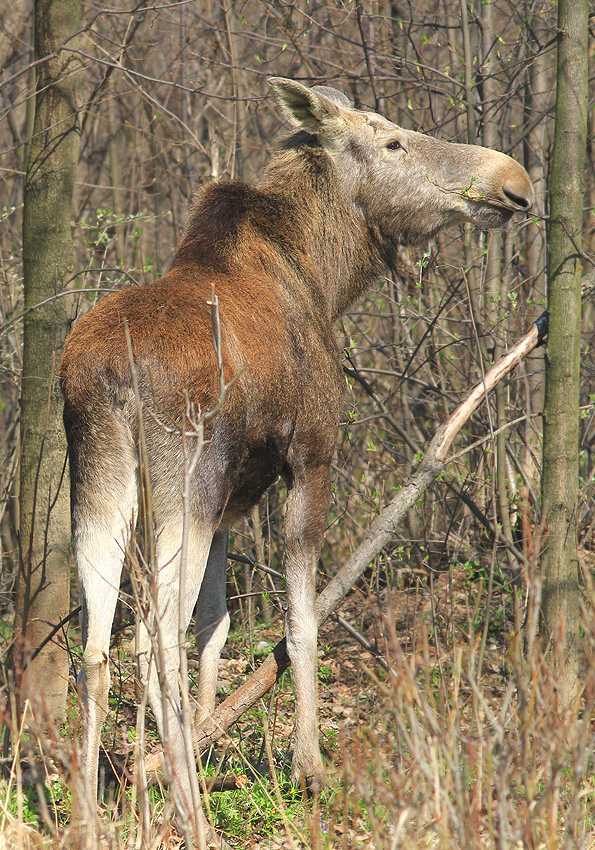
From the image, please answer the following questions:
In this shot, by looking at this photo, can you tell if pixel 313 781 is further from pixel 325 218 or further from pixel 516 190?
pixel 516 190

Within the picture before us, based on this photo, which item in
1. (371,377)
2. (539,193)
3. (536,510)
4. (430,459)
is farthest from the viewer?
(371,377)

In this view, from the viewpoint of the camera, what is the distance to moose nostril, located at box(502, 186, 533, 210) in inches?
197

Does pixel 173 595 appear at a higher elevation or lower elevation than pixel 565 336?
lower

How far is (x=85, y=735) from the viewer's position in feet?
12.0

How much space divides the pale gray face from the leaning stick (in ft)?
3.41

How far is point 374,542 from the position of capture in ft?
14.9

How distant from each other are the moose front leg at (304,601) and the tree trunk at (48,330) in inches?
58.0

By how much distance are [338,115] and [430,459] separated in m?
2.13

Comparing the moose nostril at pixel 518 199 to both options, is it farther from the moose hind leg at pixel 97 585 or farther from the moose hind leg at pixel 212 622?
the moose hind leg at pixel 97 585

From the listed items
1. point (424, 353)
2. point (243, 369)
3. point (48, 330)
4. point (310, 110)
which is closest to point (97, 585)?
point (243, 369)

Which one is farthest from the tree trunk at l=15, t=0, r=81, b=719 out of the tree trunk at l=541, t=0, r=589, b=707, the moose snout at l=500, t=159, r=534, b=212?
the tree trunk at l=541, t=0, r=589, b=707

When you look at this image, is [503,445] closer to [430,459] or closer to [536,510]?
[536,510]

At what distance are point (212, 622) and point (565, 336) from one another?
2541mm

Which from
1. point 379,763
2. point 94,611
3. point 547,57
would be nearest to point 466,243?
point 547,57
